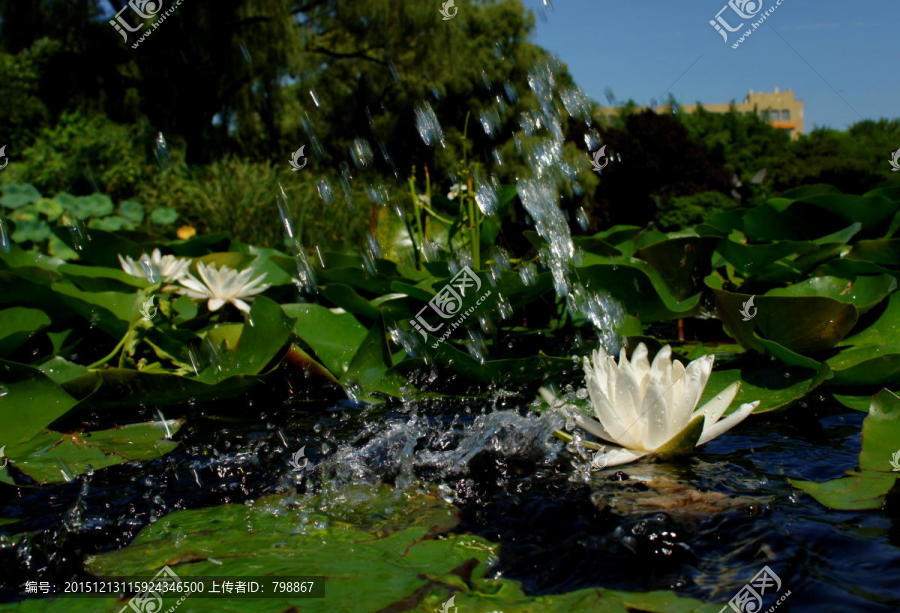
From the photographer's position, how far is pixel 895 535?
1254 mm

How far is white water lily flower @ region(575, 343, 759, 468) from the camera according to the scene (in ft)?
5.18

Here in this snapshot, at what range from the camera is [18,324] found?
2.28 m

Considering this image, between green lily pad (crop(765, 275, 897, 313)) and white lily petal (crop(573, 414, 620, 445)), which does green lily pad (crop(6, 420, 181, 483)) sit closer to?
white lily petal (crop(573, 414, 620, 445))

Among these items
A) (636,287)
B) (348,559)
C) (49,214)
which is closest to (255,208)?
(49,214)

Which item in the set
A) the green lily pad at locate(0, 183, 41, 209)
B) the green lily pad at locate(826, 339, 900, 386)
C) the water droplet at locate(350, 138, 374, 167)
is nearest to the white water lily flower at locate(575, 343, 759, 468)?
the green lily pad at locate(826, 339, 900, 386)

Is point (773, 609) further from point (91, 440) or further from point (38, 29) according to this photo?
point (38, 29)

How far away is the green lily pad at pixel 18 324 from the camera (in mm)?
2264

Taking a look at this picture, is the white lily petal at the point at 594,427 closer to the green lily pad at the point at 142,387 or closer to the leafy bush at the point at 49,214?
the green lily pad at the point at 142,387

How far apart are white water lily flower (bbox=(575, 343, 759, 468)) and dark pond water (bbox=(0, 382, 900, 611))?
60mm

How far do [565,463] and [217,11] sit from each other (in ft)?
48.0

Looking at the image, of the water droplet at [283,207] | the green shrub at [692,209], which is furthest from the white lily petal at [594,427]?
the green shrub at [692,209]

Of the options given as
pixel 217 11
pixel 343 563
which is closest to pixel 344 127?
pixel 217 11

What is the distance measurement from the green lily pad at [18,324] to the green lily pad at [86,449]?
461 mm

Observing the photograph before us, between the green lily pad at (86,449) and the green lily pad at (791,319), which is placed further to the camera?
the green lily pad at (791,319)
